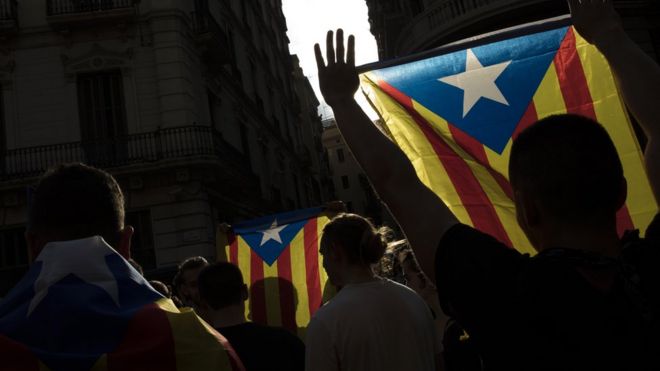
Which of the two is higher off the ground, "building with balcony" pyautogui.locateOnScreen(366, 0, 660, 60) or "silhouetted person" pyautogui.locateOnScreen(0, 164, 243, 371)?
"building with balcony" pyautogui.locateOnScreen(366, 0, 660, 60)

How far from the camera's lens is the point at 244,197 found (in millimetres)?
18094

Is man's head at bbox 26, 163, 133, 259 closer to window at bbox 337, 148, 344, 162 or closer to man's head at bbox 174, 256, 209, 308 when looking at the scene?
man's head at bbox 174, 256, 209, 308

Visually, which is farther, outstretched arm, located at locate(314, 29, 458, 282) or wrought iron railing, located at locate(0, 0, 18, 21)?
wrought iron railing, located at locate(0, 0, 18, 21)

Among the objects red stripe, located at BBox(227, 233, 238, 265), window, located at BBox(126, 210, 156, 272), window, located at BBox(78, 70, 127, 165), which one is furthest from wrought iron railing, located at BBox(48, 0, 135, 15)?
red stripe, located at BBox(227, 233, 238, 265)

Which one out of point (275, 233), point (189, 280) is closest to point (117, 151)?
point (275, 233)

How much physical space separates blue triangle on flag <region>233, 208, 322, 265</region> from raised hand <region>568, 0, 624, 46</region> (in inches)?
189

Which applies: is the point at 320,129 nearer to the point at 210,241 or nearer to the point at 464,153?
the point at 210,241

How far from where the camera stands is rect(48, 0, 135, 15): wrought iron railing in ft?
49.5

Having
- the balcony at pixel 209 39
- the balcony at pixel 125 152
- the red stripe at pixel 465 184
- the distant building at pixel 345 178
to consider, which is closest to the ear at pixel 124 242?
the red stripe at pixel 465 184

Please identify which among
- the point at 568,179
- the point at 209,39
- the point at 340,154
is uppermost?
the point at 340,154

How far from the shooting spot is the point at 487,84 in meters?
3.11

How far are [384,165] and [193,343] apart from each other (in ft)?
2.21

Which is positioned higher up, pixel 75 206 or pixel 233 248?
pixel 75 206

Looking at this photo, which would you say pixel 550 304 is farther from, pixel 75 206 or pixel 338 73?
pixel 75 206
